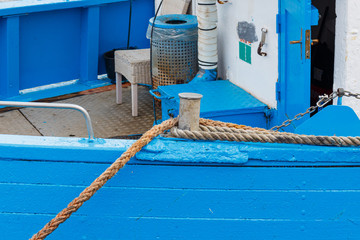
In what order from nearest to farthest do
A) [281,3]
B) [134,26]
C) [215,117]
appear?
[281,3]
[215,117]
[134,26]

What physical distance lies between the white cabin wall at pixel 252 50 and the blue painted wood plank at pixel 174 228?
1.68 metres

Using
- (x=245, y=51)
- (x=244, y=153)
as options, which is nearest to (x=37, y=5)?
(x=245, y=51)

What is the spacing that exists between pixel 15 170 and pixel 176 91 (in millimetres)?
2345

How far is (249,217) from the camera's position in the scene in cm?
320

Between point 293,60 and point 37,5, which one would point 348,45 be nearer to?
point 293,60

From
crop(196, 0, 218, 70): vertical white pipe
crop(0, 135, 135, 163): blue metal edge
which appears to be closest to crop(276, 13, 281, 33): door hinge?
crop(196, 0, 218, 70): vertical white pipe

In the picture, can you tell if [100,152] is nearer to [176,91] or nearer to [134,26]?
[176,91]

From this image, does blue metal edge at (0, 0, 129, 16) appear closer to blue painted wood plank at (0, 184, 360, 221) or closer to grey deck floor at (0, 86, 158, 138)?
grey deck floor at (0, 86, 158, 138)

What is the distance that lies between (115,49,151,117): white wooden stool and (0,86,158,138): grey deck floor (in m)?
0.16

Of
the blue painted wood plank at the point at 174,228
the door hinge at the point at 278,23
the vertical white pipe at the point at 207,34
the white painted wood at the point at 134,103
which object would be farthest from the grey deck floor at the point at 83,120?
the blue painted wood plank at the point at 174,228

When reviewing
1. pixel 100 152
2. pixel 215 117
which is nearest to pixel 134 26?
pixel 215 117

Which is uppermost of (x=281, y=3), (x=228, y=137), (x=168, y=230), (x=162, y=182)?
(x=281, y=3)

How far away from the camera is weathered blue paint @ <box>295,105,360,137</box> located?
10.8 feet

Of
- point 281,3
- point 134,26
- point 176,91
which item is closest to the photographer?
point 281,3
